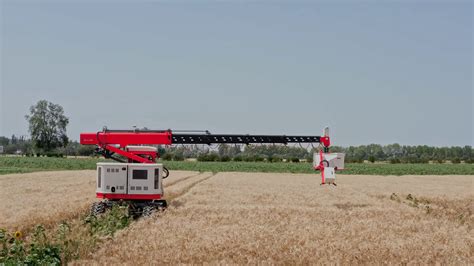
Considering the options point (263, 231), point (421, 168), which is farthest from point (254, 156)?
point (263, 231)

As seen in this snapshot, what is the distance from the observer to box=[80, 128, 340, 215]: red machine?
65.6ft

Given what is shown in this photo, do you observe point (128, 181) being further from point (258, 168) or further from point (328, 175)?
point (258, 168)

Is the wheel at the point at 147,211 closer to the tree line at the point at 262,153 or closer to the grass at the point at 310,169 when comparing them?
the tree line at the point at 262,153

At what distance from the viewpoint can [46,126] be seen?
5030 inches

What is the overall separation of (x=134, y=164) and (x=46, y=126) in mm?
115479

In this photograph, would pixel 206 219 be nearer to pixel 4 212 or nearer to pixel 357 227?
pixel 357 227

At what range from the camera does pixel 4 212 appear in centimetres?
1862

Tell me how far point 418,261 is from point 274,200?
14304 mm

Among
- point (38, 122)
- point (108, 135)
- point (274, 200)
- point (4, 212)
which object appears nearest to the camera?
point (4, 212)

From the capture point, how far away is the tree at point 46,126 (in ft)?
414

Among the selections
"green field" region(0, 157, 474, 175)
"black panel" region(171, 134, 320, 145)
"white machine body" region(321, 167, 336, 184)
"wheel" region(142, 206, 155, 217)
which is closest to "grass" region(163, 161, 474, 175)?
"green field" region(0, 157, 474, 175)

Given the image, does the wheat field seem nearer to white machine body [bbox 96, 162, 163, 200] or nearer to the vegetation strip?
the vegetation strip

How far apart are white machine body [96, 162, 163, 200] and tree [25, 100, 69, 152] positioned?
112 m

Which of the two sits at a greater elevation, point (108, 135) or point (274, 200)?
point (108, 135)
